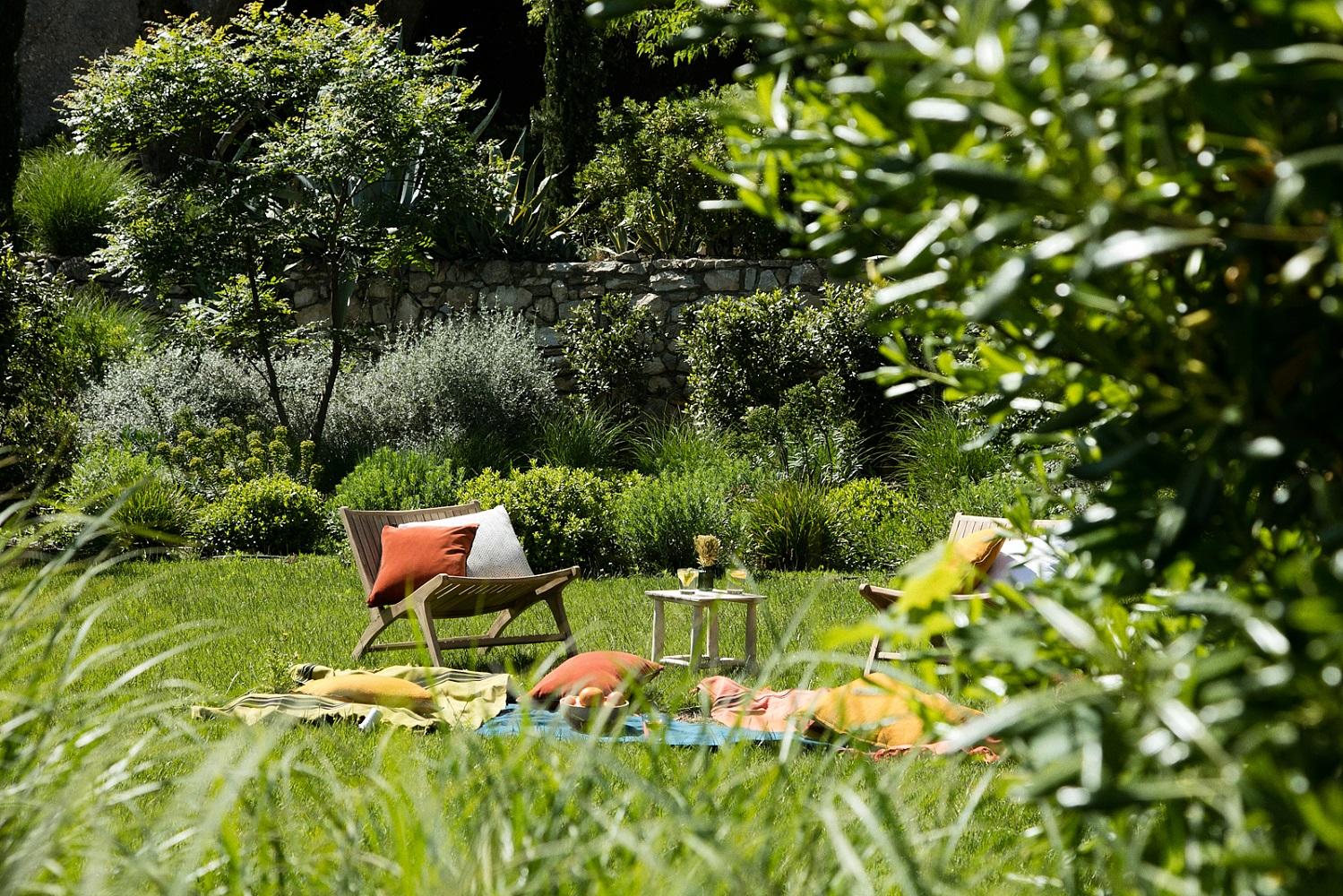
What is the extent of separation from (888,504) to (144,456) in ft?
17.4

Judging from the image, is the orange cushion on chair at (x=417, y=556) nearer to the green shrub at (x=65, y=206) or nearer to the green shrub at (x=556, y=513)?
the green shrub at (x=556, y=513)

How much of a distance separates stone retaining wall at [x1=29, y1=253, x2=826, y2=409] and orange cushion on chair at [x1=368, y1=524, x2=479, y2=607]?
5.34 m

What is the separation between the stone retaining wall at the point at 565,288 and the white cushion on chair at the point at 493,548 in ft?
15.6

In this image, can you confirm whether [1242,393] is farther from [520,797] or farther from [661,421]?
[661,421]

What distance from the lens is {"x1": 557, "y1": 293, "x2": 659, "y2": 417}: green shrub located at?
Result: 36.1 feet

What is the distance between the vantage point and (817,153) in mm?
1184

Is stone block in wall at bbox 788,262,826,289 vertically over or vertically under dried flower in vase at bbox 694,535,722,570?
over

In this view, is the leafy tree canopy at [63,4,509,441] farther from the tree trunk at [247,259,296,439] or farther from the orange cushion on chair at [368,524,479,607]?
the orange cushion on chair at [368,524,479,607]

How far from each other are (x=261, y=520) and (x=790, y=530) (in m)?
3.66

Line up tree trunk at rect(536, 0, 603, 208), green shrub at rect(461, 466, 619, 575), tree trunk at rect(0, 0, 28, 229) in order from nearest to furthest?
green shrub at rect(461, 466, 619, 575) < tree trunk at rect(0, 0, 28, 229) < tree trunk at rect(536, 0, 603, 208)

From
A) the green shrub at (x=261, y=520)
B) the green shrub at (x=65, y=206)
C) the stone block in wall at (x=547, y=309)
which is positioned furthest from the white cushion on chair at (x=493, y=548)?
the green shrub at (x=65, y=206)

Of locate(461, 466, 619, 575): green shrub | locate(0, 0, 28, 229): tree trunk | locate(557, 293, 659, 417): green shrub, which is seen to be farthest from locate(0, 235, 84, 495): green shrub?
locate(557, 293, 659, 417): green shrub

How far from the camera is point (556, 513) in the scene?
320 inches

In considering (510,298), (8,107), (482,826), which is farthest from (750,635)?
(8,107)
